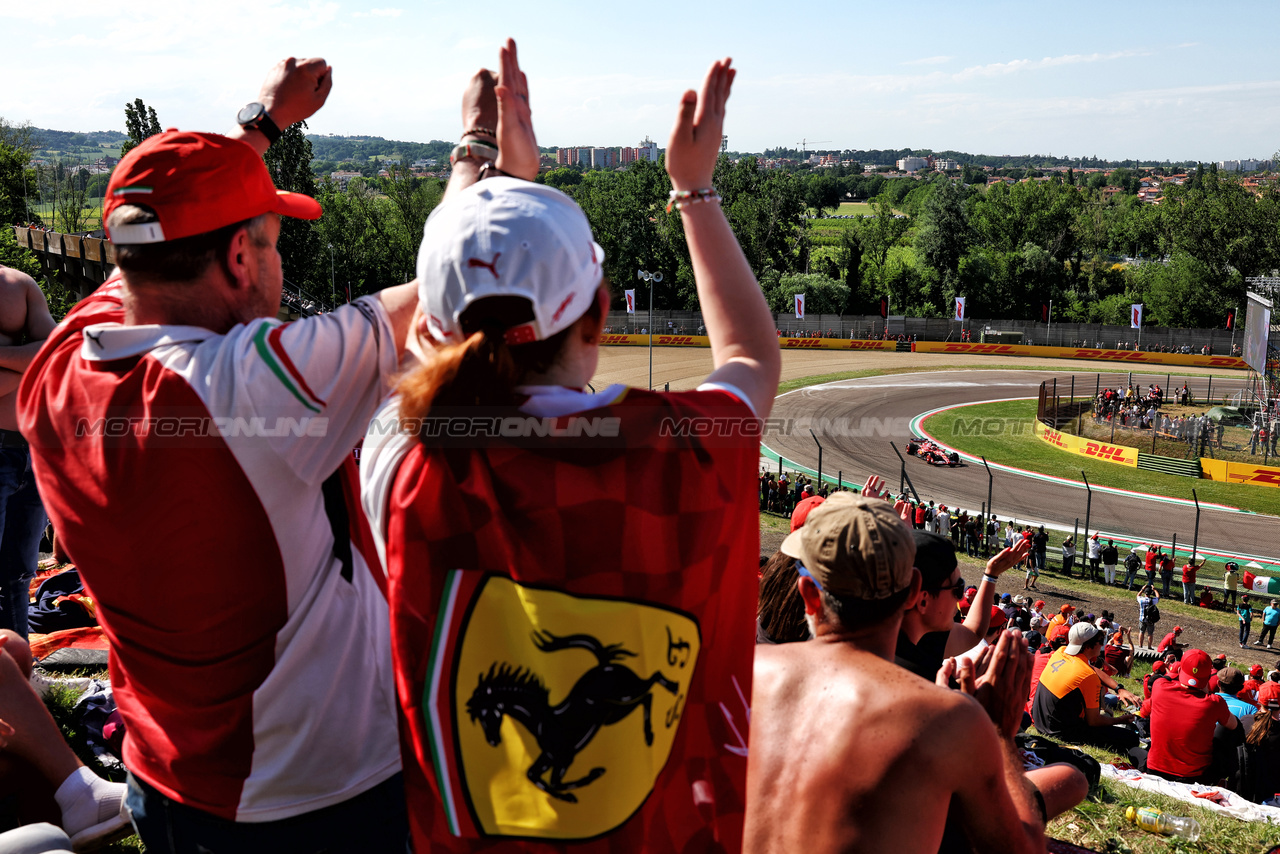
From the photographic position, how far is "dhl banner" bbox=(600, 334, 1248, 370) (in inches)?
2121

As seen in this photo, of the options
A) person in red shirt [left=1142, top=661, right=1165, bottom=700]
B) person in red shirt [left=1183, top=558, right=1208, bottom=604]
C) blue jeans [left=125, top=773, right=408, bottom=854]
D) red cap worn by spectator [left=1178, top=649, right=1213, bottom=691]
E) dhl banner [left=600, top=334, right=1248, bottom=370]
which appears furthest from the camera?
dhl banner [left=600, top=334, right=1248, bottom=370]

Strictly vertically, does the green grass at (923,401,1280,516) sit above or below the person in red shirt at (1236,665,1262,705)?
below

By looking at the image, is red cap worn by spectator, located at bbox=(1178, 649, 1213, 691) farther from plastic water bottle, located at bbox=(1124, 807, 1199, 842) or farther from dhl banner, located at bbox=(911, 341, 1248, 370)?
dhl banner, located at bbox=(911, 341, 1248, 370)

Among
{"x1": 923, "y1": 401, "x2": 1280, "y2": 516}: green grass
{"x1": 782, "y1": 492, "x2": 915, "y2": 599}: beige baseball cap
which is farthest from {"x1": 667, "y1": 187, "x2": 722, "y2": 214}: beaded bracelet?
{"x1": 923, "y1": 401, "x2": 1280, "y2": 516}: green grass

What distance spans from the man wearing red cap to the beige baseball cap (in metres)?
1.00

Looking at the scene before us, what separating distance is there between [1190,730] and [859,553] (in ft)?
20.8

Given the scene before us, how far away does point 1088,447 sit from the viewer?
34.9 metres

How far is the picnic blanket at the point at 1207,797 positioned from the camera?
506cm

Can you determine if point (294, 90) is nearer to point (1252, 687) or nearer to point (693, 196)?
point (693, 196)

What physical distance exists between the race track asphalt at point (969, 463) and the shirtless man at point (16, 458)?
2691cm

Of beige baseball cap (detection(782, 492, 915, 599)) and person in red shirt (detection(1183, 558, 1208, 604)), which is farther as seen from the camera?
person in red shirt (detection(1183, 558, 1208, 604))

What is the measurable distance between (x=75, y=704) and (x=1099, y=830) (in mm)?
4816

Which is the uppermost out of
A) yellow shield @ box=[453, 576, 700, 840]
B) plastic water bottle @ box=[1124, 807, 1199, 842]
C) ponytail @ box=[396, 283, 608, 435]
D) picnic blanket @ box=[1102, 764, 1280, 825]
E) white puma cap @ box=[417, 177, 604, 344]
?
white puma cap @ box=[417, 177, 604, 344]

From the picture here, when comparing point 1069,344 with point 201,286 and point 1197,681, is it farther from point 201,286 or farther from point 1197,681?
point 201,286
